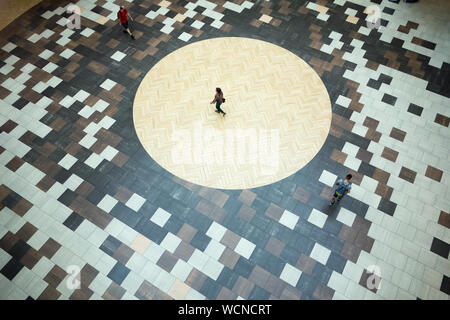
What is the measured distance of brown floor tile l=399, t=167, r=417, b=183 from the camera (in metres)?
8.04

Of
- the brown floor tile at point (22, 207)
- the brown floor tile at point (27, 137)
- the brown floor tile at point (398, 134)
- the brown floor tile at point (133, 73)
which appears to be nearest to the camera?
the brown floor tile at point (22, 207)

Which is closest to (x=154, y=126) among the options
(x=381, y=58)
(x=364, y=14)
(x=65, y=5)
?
(x=65, y=5)

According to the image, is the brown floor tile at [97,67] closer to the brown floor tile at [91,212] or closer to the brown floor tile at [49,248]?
the brown floor tile at [91,212]

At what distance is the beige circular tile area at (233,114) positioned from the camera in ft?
27.2

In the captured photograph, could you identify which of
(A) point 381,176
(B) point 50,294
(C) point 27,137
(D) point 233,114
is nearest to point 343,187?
(A) point 381,176

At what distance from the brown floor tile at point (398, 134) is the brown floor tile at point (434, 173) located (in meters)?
1.06

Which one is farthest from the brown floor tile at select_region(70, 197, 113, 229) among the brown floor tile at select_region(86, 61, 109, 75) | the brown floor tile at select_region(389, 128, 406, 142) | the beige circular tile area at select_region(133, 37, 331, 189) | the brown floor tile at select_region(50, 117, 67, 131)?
the brown floor tile at select_region(389, 128, 406, 142)

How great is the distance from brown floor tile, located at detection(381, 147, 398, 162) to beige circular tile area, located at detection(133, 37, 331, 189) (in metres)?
1.63

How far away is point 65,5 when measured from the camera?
458 inches

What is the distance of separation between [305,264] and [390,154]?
12.7 ft

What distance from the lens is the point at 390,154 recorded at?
8.41 meters

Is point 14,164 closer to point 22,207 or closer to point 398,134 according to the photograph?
point 22,207

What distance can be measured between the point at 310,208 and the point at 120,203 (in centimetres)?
474

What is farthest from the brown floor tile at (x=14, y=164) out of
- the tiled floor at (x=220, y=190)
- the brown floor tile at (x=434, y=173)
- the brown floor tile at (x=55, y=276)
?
the brown floor tile at (x=434, y=173)
